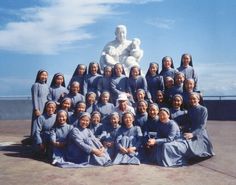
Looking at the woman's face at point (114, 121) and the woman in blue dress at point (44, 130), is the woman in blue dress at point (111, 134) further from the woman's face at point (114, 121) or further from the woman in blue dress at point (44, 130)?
the woman in blue dress at point (44, 130)

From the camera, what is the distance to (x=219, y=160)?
21.3 ft

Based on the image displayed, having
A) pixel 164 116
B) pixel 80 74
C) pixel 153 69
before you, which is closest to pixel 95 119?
pixel 164 116

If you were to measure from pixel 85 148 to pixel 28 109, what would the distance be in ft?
37.1

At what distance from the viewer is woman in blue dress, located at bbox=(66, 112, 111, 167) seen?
6.15 m

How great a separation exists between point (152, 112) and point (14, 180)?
2.87m

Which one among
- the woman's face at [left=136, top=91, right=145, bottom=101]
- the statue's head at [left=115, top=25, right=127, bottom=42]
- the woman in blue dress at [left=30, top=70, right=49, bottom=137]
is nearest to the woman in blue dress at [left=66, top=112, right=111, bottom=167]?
the woman's face at [left=136, top=91, right=145, bottom=101]

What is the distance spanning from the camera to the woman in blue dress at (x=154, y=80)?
803 cm

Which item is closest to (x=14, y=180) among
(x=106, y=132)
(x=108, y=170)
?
(x=108, y=170)

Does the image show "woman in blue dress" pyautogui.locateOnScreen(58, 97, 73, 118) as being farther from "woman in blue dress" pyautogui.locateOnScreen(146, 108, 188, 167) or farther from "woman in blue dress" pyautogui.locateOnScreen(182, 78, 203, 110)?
"woman in blue dress" pyautogui.locateOnScreen(182, 78, 203, 110)

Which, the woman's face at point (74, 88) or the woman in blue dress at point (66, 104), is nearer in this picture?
the woman in blue dress at point (66, 104)

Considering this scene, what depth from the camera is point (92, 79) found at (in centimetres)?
830

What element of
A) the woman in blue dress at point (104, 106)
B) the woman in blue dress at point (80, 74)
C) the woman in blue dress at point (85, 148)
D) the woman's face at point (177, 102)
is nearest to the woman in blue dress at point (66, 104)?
the woman in blue dress at point (104, 106)

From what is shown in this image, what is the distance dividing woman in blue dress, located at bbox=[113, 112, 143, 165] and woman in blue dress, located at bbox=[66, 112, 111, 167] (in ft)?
0.85

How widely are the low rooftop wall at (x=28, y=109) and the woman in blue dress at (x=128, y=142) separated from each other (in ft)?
31.9
